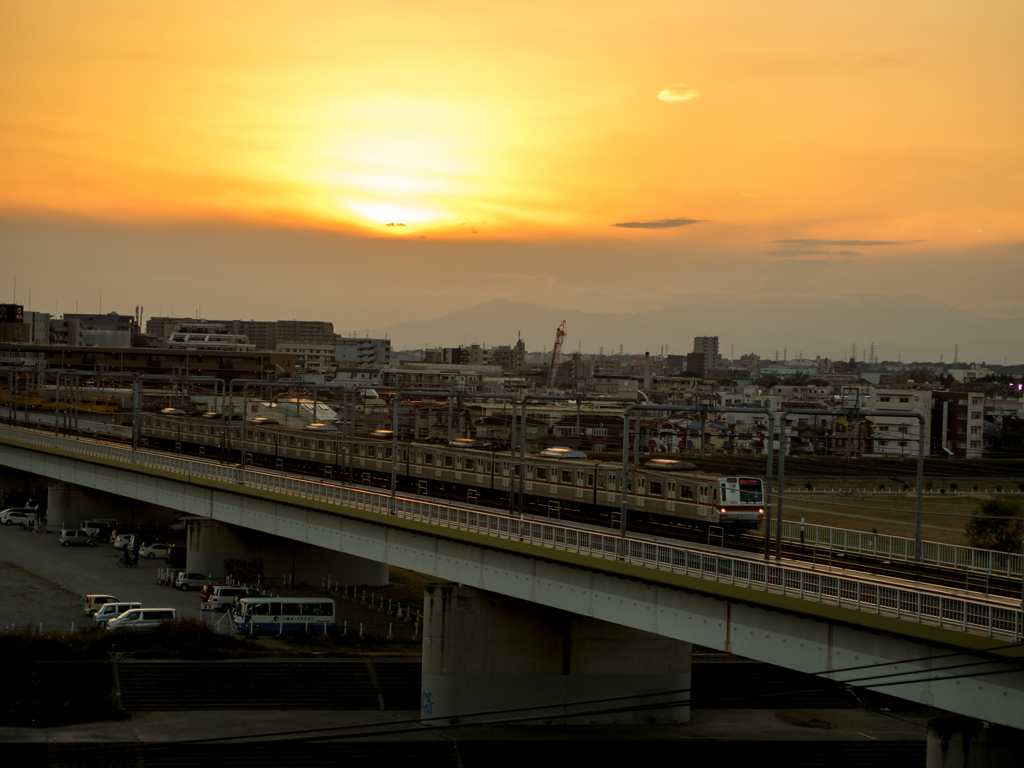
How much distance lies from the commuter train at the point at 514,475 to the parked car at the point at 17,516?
14.0m

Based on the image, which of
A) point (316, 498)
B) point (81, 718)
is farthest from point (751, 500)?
point (81, 718)

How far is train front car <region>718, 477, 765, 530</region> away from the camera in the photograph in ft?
117

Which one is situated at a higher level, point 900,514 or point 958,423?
Result: point 958,423

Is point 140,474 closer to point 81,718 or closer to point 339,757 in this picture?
point 81,718

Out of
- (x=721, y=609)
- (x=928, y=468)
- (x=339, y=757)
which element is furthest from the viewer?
Answer: (x=928, y=468)

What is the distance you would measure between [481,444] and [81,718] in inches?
793

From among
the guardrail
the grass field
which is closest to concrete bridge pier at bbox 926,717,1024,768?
the guardrail

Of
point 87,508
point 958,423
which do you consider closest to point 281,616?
point 87,508

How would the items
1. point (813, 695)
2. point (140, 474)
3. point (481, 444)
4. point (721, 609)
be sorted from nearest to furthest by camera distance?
point (721, 609) → point (813, 695) → point (481, 444) → point (140, 474)

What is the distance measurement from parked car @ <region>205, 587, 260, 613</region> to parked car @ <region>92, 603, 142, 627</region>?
148 inches

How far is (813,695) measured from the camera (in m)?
43.5

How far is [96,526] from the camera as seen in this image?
236 ft

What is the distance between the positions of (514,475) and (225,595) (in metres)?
18.2

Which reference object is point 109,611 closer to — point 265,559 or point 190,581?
point 190,581
